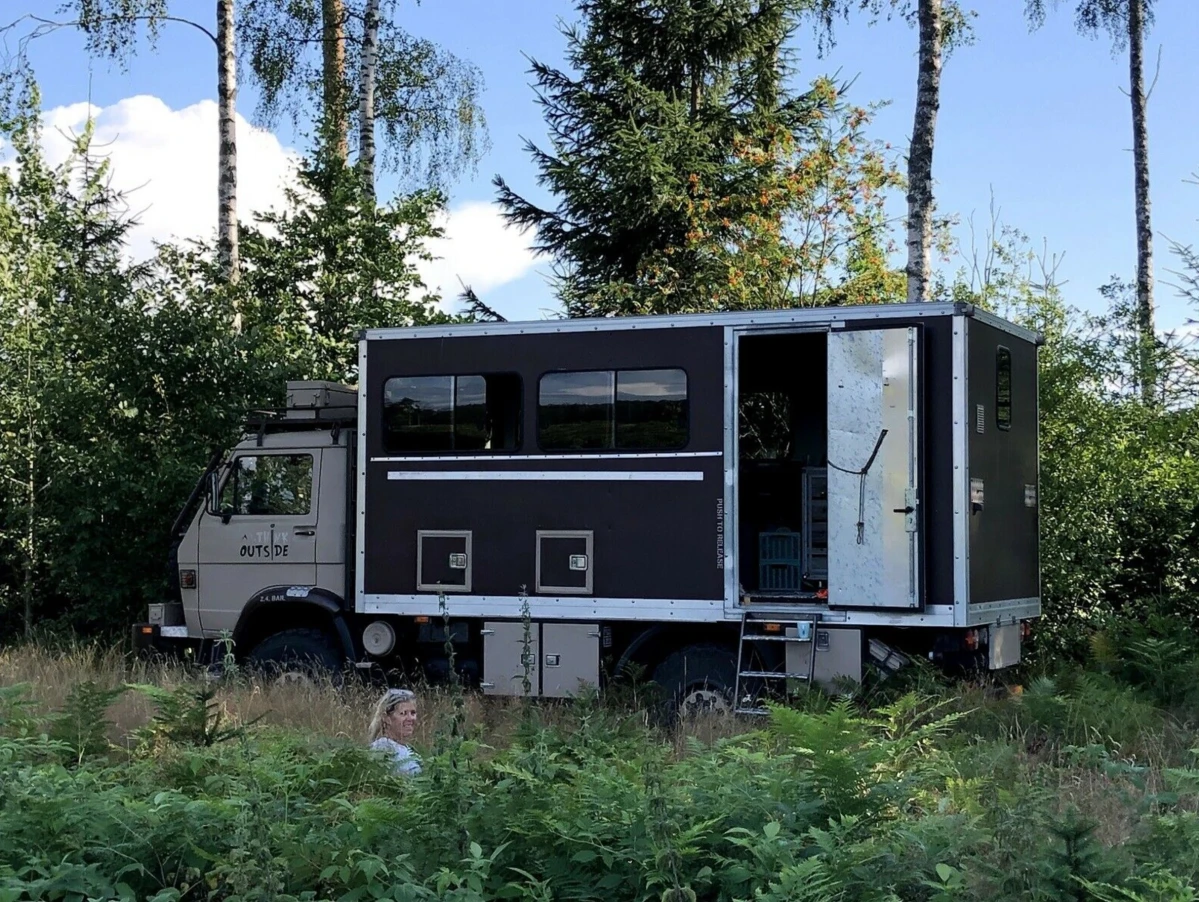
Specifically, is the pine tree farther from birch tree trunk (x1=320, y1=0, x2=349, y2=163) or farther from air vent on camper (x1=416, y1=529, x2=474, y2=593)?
air vent on camper (x1=416, y1=529, x2=474, y2=593)

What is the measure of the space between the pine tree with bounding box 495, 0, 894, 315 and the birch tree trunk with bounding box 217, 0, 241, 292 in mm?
4769

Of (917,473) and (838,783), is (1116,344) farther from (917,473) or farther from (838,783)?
(838,783)

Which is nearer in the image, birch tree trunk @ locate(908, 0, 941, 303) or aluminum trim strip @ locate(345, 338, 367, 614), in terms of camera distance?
aluminum trim strip @ locate(345, 338, 367, 614)

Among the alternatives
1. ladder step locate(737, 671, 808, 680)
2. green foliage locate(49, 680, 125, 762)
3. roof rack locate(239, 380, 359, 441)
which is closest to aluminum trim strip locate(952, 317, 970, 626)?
ladder step locate(737, 671, 808, 680)

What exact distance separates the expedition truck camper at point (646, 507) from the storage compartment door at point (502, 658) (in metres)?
0.02

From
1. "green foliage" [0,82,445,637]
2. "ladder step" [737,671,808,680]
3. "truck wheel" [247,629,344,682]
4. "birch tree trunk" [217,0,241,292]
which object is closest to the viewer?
"ladder step" [737,671,808,680]

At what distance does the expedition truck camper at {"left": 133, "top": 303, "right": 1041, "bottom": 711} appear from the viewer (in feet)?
33.1

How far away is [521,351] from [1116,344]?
6488 millimetres

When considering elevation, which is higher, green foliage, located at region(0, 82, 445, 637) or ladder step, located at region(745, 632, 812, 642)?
green foliage, located at region(0, 82, 445, 637)

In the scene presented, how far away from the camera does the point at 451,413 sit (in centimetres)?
1134

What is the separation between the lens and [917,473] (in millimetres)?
10016

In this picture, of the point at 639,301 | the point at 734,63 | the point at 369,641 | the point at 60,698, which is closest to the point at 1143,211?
the point at 734,63

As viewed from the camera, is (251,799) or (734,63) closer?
(251,799)

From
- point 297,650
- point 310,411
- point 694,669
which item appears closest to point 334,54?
point 310,411
